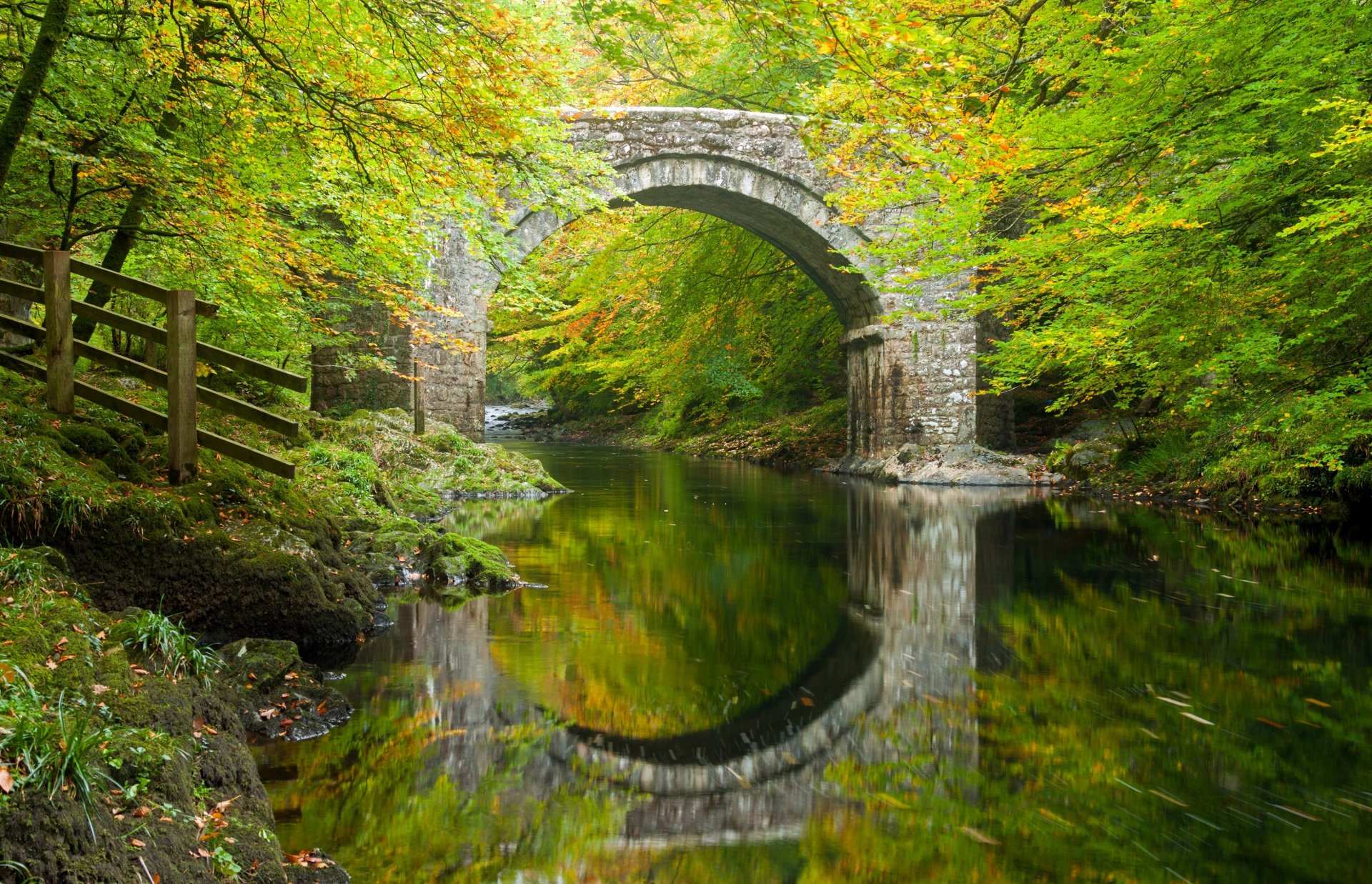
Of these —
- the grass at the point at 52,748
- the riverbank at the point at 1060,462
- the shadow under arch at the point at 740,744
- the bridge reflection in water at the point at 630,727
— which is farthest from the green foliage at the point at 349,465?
the riverbank at the point at 1060,462

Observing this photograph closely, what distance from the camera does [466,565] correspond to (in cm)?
630

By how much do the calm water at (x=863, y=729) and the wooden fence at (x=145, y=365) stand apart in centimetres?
136

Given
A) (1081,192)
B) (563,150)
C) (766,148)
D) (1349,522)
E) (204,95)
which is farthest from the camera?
(766,148)

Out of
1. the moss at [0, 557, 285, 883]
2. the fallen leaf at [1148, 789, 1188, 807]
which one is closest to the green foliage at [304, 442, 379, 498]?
the moss at [0, 557, 285, 883]

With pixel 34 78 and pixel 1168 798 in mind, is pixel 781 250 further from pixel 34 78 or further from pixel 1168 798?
pixel 1168 798

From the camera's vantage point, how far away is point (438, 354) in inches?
521

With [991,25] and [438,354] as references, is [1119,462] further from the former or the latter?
[438,354]

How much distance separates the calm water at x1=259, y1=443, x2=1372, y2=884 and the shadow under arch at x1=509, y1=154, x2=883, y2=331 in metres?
7.60

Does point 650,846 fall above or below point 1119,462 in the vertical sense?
below

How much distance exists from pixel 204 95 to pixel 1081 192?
767cm

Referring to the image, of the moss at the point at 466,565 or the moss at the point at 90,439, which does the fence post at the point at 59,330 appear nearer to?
the moss at the point at 90,439

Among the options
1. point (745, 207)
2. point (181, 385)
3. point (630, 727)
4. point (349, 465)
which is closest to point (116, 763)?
point (630, 727)

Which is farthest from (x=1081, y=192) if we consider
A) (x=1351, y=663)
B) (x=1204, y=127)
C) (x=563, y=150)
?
(x=1351, y=663)

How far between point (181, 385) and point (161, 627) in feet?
6.13
